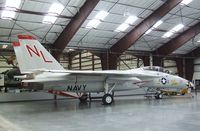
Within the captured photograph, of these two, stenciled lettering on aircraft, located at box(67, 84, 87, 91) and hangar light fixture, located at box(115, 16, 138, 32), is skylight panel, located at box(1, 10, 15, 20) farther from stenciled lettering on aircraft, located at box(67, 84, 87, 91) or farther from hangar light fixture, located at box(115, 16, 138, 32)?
hangar light fixture, located at box(115, 16, 138, 32)

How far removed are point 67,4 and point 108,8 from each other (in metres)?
3.20

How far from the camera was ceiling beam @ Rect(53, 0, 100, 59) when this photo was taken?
52.8ft

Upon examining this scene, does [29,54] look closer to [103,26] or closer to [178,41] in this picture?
[103,26]

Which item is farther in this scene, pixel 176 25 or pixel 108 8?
pixel 176 25

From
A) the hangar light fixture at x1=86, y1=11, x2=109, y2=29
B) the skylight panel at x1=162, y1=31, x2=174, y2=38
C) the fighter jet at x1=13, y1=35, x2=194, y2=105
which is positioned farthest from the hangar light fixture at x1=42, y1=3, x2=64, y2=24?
the skylight panel at x1=162, y1=31, x2=174, y2=38

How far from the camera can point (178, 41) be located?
24.5 m

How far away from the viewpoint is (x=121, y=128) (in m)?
5.61

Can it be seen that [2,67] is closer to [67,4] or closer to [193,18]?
[67,4]

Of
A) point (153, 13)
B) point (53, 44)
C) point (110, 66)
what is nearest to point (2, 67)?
point (53, 44)

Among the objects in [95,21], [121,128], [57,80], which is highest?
[95,21]

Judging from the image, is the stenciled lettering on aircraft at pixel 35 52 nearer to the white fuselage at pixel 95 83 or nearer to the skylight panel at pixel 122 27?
the white fuselage at pixel 95 83

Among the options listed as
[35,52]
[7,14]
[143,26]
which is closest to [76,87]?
[35,52]

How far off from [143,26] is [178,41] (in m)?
6.32

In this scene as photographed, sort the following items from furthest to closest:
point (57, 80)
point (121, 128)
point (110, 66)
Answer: point (110, 66) < point (57, 80) < point (121, 128)
